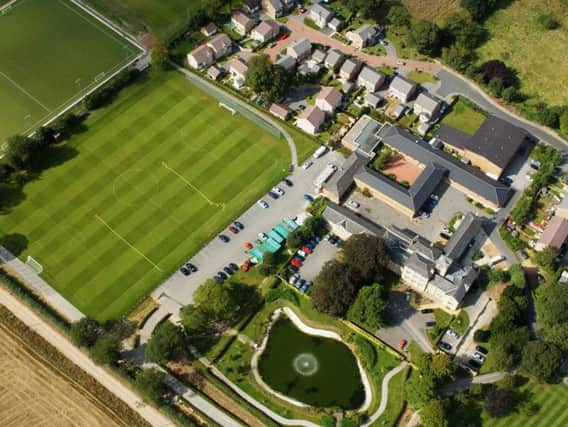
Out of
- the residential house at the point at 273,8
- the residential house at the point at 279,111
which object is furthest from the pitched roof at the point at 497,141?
the residential house at the point at 273,8

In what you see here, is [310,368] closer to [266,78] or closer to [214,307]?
[214,307]

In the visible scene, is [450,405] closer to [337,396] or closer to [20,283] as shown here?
[337,396]

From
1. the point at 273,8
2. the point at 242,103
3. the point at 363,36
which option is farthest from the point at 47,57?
the point at 363,36

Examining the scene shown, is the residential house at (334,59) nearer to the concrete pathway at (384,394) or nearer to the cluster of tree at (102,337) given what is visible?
the concrete pathway at (384,394)

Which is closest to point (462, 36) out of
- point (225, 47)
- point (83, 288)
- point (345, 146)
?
point (345, 146)

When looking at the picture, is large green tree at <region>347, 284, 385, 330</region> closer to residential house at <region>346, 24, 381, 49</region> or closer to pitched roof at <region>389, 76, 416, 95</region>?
pitched roof at <region>389, 76, 416, 95</region>

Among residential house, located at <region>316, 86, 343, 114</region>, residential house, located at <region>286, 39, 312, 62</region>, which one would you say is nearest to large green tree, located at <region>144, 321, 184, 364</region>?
residential house, located at <region>316, 86, 343, 114</region>
